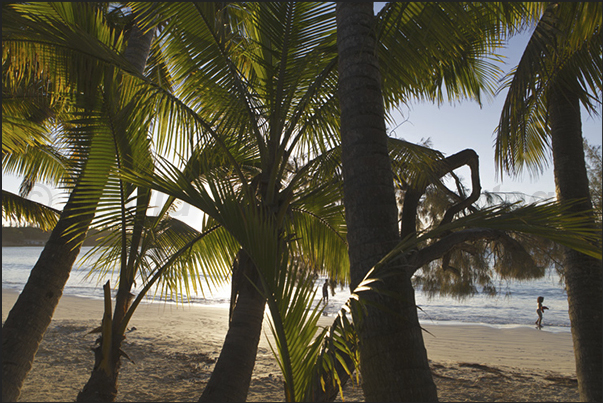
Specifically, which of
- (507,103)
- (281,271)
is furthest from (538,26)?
(281,271)

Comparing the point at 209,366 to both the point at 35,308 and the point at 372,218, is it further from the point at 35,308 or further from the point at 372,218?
the point at 372,218

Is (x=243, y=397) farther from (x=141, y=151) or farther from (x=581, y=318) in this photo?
(x=581, y=318)

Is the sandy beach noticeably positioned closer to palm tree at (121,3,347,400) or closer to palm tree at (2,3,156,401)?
palm tree at (2,3,156,401)

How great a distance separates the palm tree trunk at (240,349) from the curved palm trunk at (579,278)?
300 cm

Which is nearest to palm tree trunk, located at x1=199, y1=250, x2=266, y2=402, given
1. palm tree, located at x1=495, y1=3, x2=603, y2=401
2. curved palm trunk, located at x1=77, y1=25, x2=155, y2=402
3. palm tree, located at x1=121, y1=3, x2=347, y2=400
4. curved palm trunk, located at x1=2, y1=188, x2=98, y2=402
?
palm tree, located at x1=121, y1=3, x2=347, y2=400

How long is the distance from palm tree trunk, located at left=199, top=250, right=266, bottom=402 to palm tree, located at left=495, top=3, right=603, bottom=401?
2.82 metres

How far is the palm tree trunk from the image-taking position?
3240mm

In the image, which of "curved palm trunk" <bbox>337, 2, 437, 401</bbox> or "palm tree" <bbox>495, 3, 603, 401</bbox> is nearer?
"curved palm trunk" <bbox>337, 2, 437, 401</bbox>

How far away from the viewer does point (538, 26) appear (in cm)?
362

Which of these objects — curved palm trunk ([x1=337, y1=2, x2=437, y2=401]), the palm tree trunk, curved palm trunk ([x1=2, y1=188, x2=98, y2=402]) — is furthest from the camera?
curved palm trunk ([x1=2, y1=188, x2=98, y2=402])

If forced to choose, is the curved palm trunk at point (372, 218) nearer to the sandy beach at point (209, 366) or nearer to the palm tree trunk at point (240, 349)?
the palm tree trunk at point (240, 349)

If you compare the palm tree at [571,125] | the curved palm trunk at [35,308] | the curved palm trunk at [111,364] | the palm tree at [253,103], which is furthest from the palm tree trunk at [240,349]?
the palm tree at [571,125]

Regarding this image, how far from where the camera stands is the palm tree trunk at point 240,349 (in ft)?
10.6

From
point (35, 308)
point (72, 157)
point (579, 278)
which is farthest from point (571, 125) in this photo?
point (35, 308)
